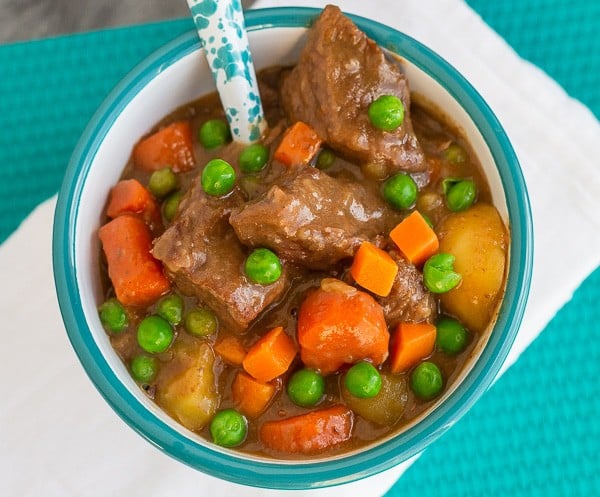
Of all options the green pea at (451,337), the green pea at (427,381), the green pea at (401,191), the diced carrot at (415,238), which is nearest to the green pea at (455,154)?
the green pea at (401,191)

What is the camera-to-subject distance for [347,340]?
2.38 metres

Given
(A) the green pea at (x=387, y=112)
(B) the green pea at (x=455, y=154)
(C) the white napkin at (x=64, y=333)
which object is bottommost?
(C) the white napkin at (x=64, y=333)

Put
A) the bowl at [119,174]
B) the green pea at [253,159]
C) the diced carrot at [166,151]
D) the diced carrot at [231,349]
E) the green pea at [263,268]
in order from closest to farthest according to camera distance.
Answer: the bowl at [119,174]
the green pea at [263,268]
the diced carrot at [231,349]
the green pea at [253,159]
the diced carrot at [166,151]

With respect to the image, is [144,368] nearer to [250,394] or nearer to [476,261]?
[250,394]

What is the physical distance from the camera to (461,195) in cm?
254

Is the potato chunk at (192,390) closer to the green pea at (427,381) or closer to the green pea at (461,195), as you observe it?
the green pea at (427,381)

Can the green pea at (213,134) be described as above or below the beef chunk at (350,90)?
below

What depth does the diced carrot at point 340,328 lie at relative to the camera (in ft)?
7.75

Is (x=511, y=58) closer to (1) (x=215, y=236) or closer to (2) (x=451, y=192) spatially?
(2) (x=451, y=192)

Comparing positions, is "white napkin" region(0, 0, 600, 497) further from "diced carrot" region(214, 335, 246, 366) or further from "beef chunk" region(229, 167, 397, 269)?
"beef chunk" region(229, 167, 397, 269)

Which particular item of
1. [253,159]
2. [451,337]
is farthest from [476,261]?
[253,159]

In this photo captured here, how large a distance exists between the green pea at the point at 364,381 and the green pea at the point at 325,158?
0.68m

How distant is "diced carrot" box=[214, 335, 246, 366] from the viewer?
8.16 ft

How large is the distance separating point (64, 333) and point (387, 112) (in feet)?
4.60
